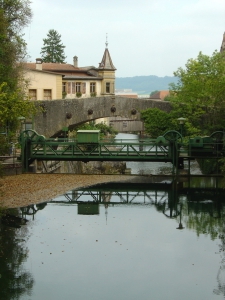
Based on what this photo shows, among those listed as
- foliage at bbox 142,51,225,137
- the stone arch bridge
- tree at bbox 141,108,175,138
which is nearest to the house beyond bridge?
the stone arch bridge

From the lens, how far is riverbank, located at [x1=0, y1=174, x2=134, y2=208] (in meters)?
20.7

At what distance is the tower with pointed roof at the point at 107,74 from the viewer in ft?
200

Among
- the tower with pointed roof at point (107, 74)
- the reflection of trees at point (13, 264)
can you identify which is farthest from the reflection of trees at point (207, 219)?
the tower with pointed roof at point (107, 74)

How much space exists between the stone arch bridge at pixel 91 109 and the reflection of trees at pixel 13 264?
19.1m

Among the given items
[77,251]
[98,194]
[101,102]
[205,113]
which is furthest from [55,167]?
[77,251]

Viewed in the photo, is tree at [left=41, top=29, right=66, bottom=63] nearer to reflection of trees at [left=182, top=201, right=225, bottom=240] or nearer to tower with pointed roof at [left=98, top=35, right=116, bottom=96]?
tower with pointed roof at [left=98, top=35, right=116, bottom=96]

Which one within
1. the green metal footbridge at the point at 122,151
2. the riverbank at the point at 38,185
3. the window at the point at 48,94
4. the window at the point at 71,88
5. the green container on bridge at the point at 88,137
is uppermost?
the window at the point at 71,88

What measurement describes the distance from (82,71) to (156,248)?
4557 cm

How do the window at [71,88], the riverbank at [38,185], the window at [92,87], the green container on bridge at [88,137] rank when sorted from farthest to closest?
1. the window at [92,87]
2. the window at [71,88]
3. the green container on bridge at [88,137]
4. the riverbank at [38,185]

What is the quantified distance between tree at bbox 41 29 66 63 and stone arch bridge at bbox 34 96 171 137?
40978 millimetres

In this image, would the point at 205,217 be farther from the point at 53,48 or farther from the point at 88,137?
the point at 53,48

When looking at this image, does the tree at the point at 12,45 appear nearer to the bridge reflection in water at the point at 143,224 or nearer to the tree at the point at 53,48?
the bridge reflection in water at the point at 143,224

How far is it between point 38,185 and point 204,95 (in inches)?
531

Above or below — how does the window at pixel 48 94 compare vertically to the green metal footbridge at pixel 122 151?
above
